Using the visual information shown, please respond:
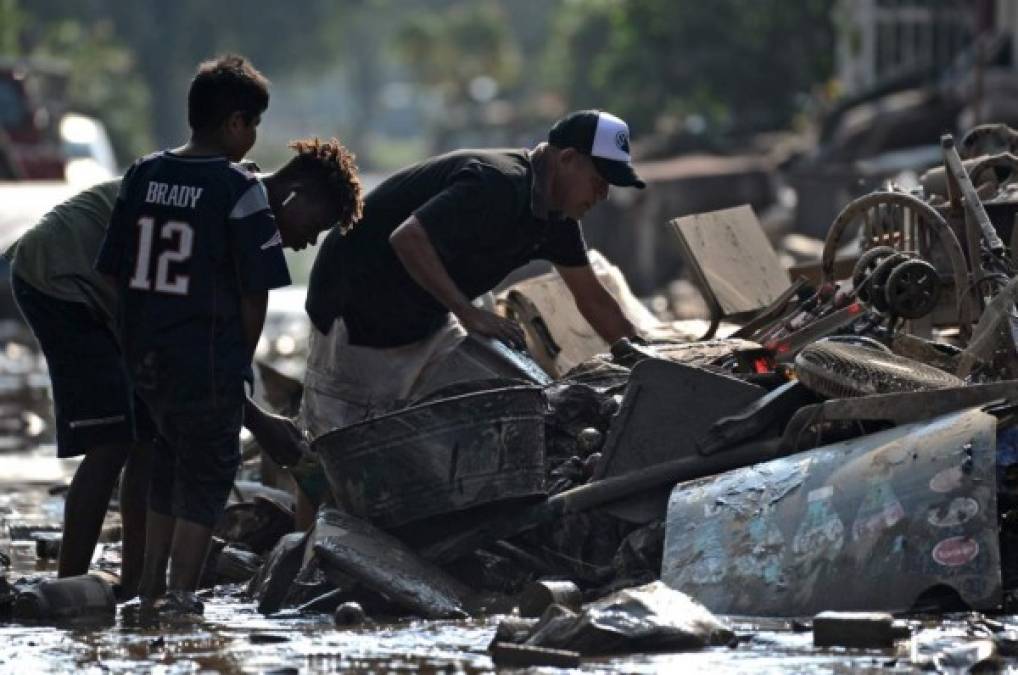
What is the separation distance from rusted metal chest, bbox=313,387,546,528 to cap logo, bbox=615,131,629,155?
0.88m

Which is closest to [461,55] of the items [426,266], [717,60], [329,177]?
[717,60]

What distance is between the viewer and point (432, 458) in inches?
277

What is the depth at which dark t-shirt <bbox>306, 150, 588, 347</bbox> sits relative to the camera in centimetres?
745

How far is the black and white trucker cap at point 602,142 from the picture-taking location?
24.3ft

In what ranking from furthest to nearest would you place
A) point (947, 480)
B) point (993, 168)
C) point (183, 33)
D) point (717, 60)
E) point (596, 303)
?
point (183, 33) < point (717, 60) < point (993, 168) < point (596, 303) < point (947, 480)

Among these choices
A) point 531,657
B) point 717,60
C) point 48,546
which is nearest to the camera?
point 531,657

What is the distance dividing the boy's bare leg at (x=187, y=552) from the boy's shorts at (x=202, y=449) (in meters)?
0.03

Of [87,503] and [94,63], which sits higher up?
[94,63]

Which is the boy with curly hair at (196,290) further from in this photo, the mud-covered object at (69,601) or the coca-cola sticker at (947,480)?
the coca-cola sticker at (947,480)

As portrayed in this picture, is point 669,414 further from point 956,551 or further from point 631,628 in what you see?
point 631,628

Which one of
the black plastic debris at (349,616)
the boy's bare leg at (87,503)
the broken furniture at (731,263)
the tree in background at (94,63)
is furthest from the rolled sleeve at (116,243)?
the tree in background at (94,63)

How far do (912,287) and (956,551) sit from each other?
5.45 feet

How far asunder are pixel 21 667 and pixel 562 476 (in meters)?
2.21

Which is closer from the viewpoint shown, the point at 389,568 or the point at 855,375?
the point at 389,568
